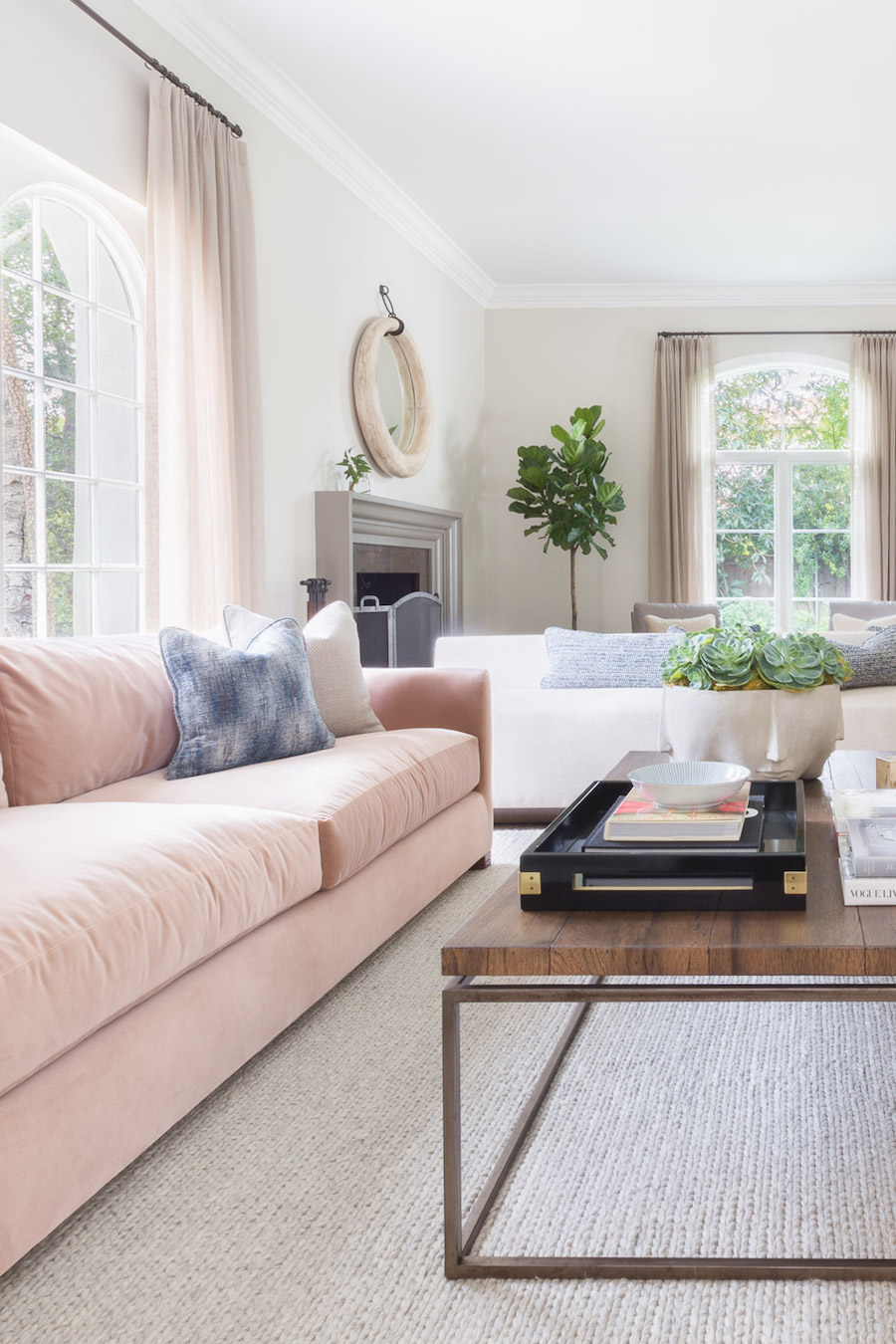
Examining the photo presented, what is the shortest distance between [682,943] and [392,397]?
194 inches

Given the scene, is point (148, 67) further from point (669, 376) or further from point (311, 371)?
point (669, 376)

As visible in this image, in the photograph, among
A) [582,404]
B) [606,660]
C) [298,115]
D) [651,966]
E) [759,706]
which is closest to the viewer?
[651,966]

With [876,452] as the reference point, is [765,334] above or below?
above

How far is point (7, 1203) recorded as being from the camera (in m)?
1.26

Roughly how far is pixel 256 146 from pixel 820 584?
4762 mm

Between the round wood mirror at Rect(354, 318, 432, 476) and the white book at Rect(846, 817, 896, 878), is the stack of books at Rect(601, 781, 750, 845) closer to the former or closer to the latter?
the white book at Rect(846, 817, 896, 878)

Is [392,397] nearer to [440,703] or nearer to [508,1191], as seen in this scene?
[440,703]

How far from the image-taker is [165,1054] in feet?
5.25

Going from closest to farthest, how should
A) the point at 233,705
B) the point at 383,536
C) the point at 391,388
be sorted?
the point at 233,705, the point at 383,536, the point at 391,388

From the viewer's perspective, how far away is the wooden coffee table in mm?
1194

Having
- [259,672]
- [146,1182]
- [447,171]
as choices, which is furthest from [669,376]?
[146,1182]

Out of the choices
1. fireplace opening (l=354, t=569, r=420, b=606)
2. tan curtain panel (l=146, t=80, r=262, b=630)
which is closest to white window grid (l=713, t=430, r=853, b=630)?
fireplace opening (l=354, t=569, r=420, b=606)

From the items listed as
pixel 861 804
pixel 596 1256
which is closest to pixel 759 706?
pixel 861 804

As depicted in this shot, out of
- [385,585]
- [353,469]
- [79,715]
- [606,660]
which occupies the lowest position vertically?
[79,715]
